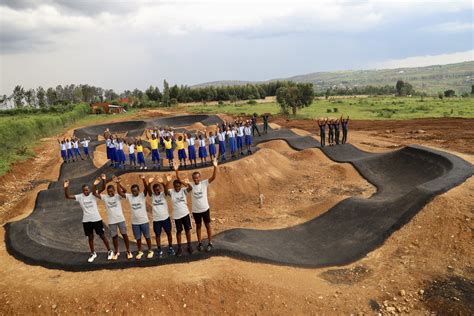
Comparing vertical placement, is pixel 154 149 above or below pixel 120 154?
above

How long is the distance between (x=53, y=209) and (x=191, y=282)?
1110 centimetres

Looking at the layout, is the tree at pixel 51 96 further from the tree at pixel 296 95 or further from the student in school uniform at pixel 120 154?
the student in school uniform at pixel 120 154

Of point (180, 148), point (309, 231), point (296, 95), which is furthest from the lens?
point (296, 95)

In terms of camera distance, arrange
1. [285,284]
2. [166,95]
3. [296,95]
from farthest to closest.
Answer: [166,95] → [296,95] → [285,284]

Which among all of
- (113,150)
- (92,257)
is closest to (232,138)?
(113,150)

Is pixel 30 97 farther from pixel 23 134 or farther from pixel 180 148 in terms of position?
pixel 180 148

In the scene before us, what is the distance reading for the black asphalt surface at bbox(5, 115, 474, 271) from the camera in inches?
369

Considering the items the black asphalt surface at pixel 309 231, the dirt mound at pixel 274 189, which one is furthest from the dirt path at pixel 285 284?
the dirt mound at pixel 274 189

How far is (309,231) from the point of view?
12969 millimetres

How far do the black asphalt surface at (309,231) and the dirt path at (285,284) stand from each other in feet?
1.14

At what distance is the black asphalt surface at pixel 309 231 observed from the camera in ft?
30.8

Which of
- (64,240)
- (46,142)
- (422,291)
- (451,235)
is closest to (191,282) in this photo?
(422,291)

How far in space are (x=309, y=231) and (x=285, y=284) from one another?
16.8ft

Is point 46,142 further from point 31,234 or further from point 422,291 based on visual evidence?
point 422,291
